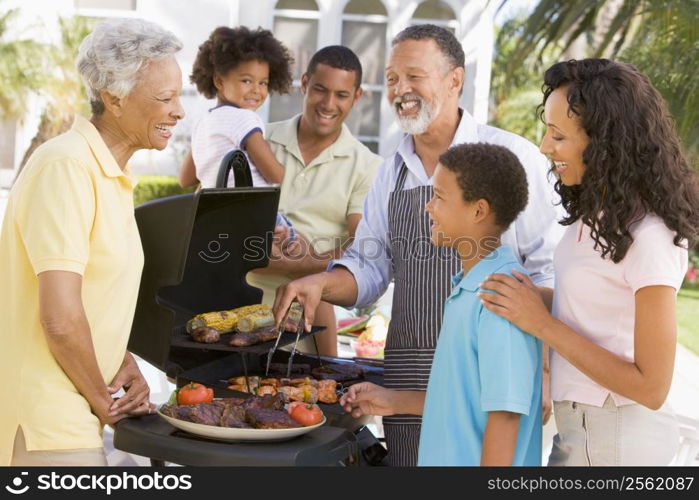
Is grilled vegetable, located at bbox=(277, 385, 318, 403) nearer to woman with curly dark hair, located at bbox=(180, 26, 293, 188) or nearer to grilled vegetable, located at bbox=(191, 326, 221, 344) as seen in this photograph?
grilled vegetable, located at bbox=(191, 326, 221, 344)

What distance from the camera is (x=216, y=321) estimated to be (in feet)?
9.25

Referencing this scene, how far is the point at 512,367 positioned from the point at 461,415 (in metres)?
0.18

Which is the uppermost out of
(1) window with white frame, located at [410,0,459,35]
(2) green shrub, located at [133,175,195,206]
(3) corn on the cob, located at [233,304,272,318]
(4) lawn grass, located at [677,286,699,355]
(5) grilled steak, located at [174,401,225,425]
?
(1) window with white frame, located at [410,0,459,35]

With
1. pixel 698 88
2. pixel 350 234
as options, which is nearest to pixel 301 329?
pixel 350 234

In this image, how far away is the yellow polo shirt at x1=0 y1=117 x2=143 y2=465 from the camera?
6.93 feet

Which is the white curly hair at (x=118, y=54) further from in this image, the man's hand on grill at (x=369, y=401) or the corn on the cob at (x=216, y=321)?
the man's hand on grill at (x=369, y=401)

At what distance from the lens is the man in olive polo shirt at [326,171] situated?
12.8ft

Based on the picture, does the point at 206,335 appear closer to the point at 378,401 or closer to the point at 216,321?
the point at 216,321

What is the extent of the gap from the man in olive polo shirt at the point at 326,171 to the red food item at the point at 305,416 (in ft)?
5.14

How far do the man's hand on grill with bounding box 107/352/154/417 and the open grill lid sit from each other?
0.18 meters

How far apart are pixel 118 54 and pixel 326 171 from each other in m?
1.76

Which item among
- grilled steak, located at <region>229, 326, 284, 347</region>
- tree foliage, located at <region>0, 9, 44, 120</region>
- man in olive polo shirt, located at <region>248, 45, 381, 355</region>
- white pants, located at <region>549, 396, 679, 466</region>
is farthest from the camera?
tree foliage, located at <region>0, 9, 44, 120</region>

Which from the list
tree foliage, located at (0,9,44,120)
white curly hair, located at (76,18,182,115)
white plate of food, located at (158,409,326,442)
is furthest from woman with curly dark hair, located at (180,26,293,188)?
tree foliage, located at (0,9,44,120)
